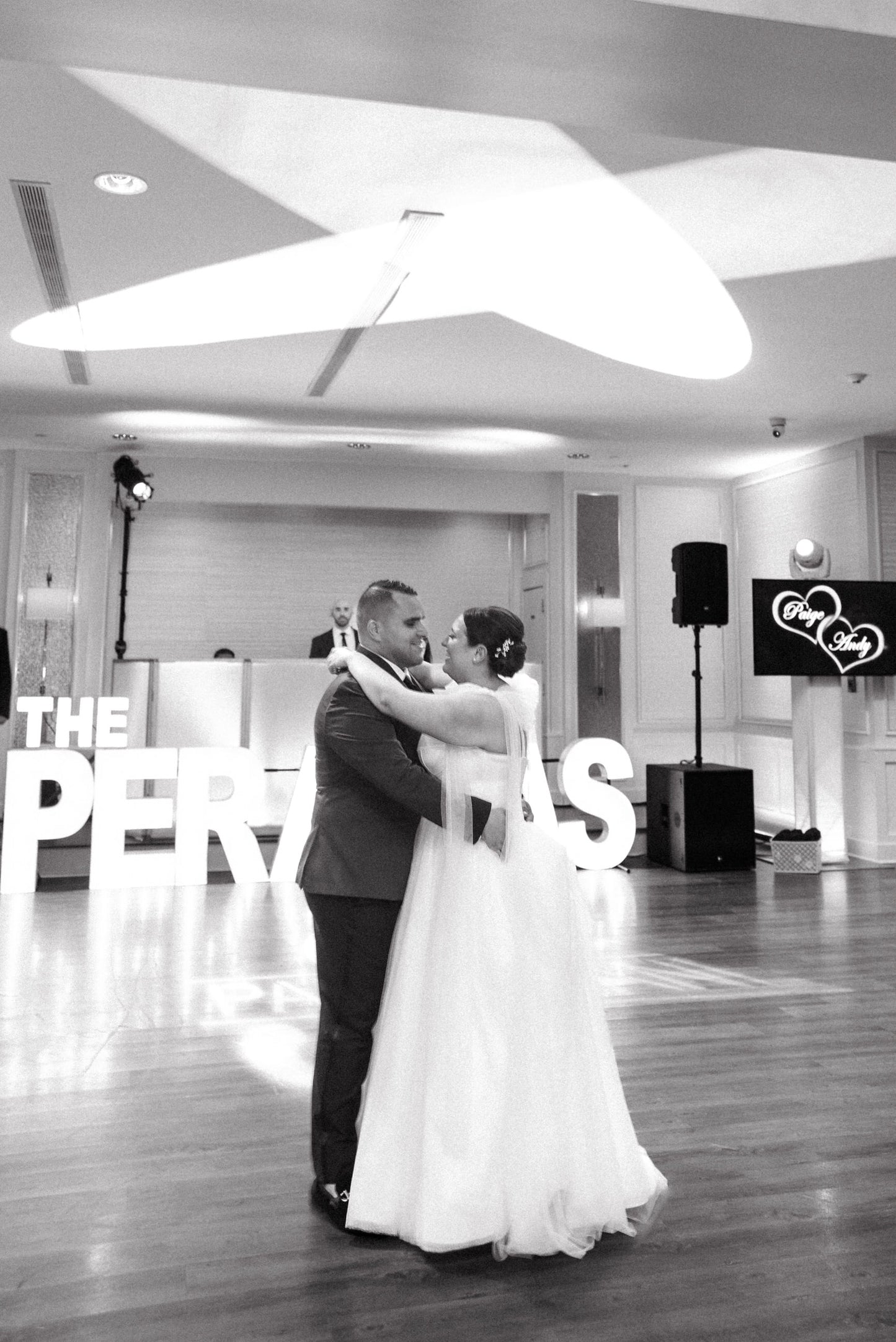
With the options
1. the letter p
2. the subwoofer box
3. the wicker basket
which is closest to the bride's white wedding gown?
the letter p

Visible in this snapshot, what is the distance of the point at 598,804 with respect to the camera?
22.8 ft

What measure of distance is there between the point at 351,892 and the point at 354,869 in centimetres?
5

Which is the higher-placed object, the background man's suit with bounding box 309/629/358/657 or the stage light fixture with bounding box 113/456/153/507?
the stage light fixture with bounding box 113/456/153/507

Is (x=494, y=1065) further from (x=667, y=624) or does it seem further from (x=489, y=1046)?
(x=667, y=624)

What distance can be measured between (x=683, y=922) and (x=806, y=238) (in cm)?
354

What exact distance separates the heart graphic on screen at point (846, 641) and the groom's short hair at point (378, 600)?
5.70 meters

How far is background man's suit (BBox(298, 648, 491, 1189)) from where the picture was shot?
2.37 metres

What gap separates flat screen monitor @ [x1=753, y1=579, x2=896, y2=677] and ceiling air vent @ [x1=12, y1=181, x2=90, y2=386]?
505cm

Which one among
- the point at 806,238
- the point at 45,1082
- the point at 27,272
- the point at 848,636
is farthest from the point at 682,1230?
the point at 848,636

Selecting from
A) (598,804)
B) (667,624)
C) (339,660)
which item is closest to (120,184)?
(339,660)

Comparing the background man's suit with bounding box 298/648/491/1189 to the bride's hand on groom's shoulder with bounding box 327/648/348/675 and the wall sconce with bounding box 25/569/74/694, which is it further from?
the wall sconce with bounding box 25/569/74/694

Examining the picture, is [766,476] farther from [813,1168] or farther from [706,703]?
[813,1168]

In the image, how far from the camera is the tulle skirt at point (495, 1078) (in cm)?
214

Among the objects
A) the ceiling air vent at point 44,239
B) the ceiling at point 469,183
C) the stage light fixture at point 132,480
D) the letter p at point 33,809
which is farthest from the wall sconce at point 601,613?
the ceiling air vent at point 44,239
